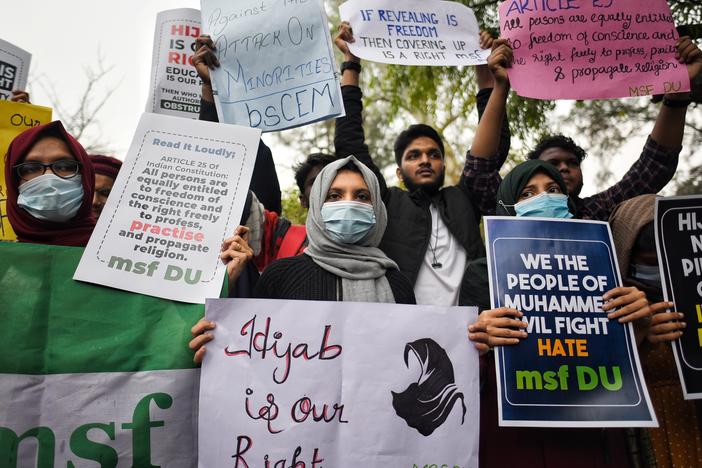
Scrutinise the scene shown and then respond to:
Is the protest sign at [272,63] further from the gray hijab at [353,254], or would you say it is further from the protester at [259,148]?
the gray hijab at [353,254]

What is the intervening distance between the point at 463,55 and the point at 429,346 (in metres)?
1.96

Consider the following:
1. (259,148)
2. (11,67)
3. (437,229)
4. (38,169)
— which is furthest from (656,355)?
(11,67)

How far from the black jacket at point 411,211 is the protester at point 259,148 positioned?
1.38 ft

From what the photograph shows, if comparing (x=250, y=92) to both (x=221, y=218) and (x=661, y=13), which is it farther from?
(x=661, y=13)

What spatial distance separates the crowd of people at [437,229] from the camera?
2.39 metres

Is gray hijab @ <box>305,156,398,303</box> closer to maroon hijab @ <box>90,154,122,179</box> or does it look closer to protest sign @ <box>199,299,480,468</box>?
protest sign @ <box>199,299,480,468</box>

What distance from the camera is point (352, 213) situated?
268 centimetres

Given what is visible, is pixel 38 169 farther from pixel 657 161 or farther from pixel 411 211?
pixel 657 161

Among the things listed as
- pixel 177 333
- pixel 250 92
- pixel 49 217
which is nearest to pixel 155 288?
pixel 177 333

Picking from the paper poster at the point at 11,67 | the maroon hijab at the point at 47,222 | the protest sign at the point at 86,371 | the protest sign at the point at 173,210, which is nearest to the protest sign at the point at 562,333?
the protest sign at the point at 173,210

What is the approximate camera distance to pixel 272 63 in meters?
3.35

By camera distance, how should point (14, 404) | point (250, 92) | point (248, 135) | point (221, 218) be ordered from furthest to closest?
1. point (250, 92)
2. point (248, 135)
3. point (221, 218)
4. point (14, 404)

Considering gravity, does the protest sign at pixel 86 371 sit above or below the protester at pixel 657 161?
below

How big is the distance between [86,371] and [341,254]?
112cm
